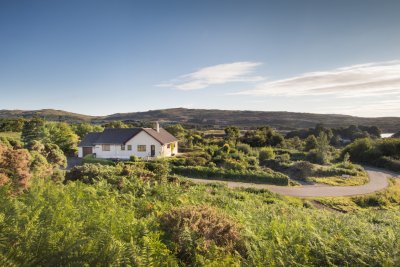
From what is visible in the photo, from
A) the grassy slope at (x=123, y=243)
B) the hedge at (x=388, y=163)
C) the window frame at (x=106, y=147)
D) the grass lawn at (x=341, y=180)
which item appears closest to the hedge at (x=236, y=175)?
the grass lawn at (x=341, y=180)

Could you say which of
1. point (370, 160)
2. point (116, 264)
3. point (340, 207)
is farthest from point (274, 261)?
point (370, 160)

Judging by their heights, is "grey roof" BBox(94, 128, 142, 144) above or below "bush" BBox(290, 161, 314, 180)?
above

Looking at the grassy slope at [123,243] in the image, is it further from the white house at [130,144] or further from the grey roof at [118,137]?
the grey roof at [118,137]

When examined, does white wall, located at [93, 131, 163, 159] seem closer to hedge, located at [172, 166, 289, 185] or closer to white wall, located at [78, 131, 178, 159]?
white wall, located at [78, 131, 178, 159]

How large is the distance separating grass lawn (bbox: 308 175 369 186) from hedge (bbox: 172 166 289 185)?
5071 millimetres

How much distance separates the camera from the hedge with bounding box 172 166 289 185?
34.4 meters

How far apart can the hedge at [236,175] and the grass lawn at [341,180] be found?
5.07 meters

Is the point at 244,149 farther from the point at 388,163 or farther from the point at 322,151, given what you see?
the point at 388,163

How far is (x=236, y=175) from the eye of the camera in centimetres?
3516

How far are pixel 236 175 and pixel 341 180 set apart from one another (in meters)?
12.5

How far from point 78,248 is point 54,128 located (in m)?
59.7

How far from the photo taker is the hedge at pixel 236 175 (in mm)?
34406

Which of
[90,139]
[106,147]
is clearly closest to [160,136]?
[106,147]

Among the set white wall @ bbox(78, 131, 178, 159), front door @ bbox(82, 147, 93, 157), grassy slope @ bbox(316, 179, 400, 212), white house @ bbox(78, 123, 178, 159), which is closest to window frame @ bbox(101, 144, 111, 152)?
white house @ bbox(78, 123, 178, 159)
